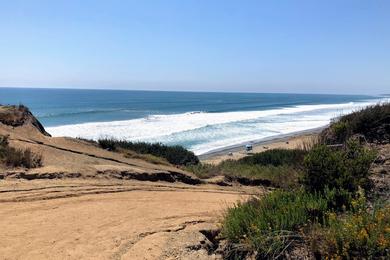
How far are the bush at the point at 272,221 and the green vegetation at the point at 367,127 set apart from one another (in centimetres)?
540

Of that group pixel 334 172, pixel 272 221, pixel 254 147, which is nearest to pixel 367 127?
pixel 334 172

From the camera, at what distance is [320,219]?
204 inches

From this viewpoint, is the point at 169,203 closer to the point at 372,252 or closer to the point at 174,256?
the point at 174,256

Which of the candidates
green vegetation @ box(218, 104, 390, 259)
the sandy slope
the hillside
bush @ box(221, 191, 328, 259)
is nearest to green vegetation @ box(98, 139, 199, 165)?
the hillside

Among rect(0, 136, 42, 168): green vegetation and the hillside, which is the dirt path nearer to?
the hillside

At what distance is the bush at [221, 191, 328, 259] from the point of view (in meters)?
4.71

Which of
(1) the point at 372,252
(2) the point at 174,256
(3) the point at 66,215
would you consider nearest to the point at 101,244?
(2) the point at 174,256

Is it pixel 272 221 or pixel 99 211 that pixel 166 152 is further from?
pixel 272 221

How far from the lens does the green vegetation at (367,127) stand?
420 inches

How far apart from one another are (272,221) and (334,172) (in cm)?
148

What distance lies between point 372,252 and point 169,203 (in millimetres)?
4453

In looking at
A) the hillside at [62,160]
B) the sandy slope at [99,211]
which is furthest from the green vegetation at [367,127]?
the hillside at [62,160]

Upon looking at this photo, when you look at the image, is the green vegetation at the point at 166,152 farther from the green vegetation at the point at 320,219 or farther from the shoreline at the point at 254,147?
the green vegetation at the point at 320,219

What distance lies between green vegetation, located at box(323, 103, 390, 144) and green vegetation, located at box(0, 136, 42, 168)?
617 cm
